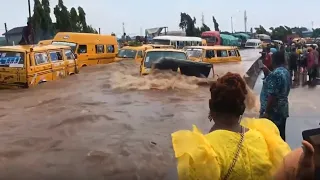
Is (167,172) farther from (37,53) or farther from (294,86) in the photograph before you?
(294,86)

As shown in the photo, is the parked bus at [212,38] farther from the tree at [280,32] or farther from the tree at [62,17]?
the tree at [280,32]

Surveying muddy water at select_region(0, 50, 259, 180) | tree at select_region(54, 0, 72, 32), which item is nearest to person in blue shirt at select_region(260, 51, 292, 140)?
muddy water at select_region(0, 50, 259, 180)

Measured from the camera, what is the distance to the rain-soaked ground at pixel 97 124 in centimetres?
605

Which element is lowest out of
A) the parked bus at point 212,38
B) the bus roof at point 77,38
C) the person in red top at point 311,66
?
the person in red top at point 311,66

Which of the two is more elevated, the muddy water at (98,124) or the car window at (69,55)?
the car window at (69,55)

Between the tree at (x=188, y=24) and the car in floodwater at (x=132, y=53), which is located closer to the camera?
the car in floodwater at (x=132, y=53)

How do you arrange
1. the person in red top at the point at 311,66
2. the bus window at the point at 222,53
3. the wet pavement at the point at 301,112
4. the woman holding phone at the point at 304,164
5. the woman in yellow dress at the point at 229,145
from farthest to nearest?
the bus window at the point at 222,53, the person in red top at the point at 311,66, the wet pavement at the point at 301,112, the woman in yellow dress at the point at 229,145, the woman holding phone at the point at 304,164

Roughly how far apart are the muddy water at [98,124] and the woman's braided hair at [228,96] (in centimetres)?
300

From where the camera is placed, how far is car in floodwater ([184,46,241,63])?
67.9 ft

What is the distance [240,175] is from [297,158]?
47 cm

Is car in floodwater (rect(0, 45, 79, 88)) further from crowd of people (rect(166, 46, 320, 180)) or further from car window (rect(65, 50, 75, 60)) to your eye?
crowd of people (rect(166, 46, 320, 180))

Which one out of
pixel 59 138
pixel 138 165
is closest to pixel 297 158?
pixel 138 165

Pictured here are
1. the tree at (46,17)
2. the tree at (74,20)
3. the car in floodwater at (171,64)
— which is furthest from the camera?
the tree at (74,20)

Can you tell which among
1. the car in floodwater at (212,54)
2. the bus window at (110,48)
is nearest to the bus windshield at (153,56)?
the car in floodwater at (212,54)
